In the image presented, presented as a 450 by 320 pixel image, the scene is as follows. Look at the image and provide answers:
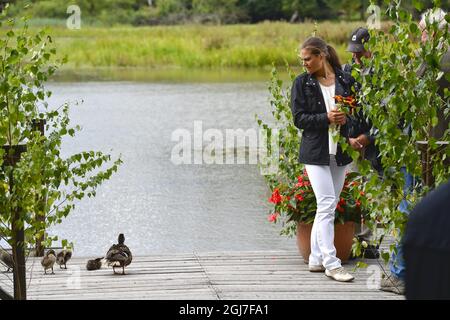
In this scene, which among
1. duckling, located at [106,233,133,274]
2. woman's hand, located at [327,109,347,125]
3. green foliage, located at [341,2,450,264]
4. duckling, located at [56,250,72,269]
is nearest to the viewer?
green foliage, located at [341,2,450,264]

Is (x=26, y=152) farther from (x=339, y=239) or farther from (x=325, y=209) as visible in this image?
(x=339, y=239)

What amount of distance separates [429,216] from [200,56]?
4545cm

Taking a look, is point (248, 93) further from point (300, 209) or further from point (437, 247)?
point (437, 247)

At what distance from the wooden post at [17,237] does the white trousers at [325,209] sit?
2.46m

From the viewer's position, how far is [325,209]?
844cm

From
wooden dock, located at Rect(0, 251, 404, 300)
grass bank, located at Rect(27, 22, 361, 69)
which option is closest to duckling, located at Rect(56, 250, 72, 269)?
wooden dock, located at Rect(0, 251, 404, 300)

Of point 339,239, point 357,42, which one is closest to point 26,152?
point 339,239

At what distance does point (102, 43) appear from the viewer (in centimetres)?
5125

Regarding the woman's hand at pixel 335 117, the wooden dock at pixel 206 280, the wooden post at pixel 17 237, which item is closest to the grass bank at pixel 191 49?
the wooden dock at pixel 206 280

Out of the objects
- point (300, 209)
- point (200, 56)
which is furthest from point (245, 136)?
point (200, 56)

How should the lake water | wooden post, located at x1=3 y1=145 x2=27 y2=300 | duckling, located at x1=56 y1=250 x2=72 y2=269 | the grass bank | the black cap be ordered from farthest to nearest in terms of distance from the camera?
1. the grass bank
2. the lake water
3. the black cap
4. duckling, located at x1=56 y1=250 x2=72 y2=269
5. wooden post, located at x1=3 y1=145 x2=27 y2=300

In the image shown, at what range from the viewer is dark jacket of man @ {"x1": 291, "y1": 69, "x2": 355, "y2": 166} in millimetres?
8383

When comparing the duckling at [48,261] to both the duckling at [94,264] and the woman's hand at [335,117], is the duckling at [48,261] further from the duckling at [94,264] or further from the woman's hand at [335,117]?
the woman's hand at [335,117]

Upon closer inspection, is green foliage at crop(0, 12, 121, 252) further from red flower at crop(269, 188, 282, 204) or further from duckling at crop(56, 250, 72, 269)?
red flower at crop(269, 188, 282, 204)
